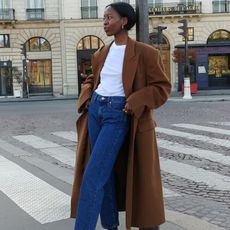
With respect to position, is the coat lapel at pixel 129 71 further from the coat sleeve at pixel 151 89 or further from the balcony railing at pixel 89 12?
the balcony railing at pixel 89 12

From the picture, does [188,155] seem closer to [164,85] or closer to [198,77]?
[164,85]

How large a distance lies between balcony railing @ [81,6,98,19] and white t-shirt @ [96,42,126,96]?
118ft

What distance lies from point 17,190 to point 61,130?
723 cm

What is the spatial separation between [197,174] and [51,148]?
380cm

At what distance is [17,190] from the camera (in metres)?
5.91

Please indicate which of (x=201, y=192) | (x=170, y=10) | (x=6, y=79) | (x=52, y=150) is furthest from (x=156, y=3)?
(x=201, y=192)

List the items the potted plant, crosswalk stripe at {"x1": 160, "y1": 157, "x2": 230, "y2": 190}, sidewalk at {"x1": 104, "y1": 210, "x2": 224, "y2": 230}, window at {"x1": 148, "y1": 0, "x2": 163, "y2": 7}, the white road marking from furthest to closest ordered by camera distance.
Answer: window at {"x1": 148, "y1": 0, "x2": 163, "y2": 7}
the potted plant
the white road marking
crosswalk stripe at {"x1": 160, "y1": 157, "x2": 230, "y2": 190}
sidewalk at {"x1": 104, "y1": 210, "x2": 224, "y2": 230}

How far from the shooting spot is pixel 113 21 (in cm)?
358

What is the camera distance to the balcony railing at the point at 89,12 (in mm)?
38750

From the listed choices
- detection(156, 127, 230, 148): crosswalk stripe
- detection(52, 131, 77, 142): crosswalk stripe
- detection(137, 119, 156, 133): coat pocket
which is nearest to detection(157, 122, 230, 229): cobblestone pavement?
detection(156, 127, 230, 148): crosswalk stripe

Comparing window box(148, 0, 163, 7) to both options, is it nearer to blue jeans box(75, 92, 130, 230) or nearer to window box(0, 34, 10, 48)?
window box(0, 34, 10, 48)

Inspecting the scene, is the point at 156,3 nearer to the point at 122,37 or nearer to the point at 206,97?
the point at 206,97

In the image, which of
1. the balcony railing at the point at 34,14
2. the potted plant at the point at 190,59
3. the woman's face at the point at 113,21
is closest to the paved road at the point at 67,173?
the woman's face at the point at 113,21

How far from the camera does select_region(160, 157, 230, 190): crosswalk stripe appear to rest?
20.8 ft
